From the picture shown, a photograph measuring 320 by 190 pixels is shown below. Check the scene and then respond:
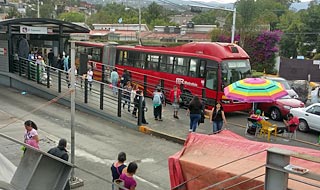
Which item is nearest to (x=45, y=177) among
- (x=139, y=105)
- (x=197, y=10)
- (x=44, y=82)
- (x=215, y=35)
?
(x=139, y=105)

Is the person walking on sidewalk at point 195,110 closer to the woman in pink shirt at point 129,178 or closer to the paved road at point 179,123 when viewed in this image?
the paved road at point 179,123

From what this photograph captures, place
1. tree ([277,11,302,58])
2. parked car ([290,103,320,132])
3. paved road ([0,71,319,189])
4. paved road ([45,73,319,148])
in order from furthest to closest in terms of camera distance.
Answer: tree ([277,11,302,58]) < parked car ([290,103,320,132]) < paved road ([45,73,319,148]) < paved road ([0,71,319,189])

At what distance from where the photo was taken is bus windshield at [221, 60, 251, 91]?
1739 cm

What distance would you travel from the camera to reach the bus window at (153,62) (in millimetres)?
21156

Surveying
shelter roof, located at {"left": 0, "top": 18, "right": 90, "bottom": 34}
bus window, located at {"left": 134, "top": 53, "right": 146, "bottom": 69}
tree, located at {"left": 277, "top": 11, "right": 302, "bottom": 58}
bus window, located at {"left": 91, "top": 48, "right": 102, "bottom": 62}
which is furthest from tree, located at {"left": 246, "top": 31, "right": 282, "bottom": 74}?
shelter roof, located at {"left": 0, "top": 18, "right": 90, "bottom": 34}

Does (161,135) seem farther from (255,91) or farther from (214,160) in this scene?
(214,160)

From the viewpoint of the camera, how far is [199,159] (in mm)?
5812

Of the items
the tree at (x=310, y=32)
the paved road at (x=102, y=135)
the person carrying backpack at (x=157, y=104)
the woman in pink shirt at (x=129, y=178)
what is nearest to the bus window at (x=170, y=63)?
the paved road at (x=102, y=135)

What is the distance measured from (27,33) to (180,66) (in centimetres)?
869

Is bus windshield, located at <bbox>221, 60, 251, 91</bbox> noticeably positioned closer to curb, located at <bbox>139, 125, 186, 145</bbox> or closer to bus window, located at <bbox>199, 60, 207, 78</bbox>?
bus window, located at <bbox>199, 60, 207, 78</bbox>

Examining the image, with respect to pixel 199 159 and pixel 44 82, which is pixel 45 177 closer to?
pixel 199 159

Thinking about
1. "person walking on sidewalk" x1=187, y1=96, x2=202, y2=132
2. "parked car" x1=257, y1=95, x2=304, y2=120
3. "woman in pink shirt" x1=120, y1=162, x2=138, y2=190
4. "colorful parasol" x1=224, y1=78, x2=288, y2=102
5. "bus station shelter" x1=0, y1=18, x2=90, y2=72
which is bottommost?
"parked car" x1=257, y1=95, x2=304, y2=120

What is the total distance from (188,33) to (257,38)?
35.2 m

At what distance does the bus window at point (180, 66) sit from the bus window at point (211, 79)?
167cm
